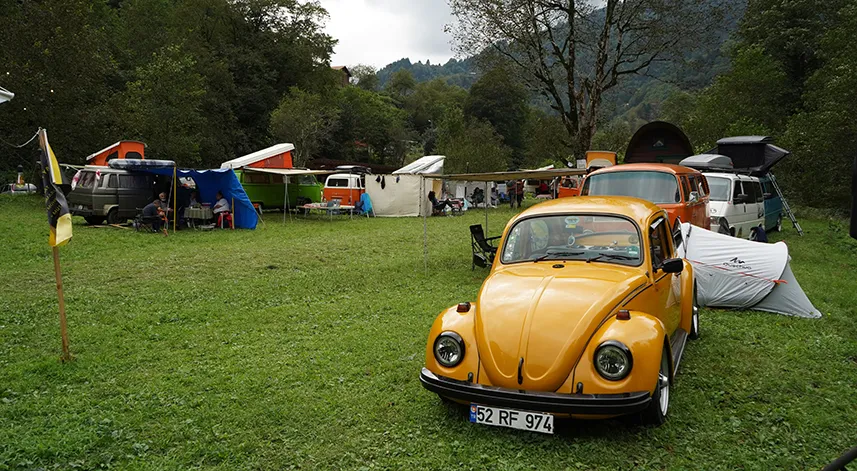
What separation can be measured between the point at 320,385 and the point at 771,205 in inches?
678

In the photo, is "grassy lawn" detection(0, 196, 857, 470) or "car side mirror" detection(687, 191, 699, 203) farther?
"car side mirror" detection(687, 191, 699, 203)

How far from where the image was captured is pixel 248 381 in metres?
5.31

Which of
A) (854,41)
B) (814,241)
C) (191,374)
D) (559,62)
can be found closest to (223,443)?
(191,374)

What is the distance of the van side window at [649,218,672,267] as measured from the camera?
5.26 meters

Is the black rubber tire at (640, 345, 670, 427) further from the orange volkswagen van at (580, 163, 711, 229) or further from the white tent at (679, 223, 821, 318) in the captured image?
the orange volkswagen van at (580, 163, 711, 229)

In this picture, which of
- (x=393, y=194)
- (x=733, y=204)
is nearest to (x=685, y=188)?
(x=733, y=204)

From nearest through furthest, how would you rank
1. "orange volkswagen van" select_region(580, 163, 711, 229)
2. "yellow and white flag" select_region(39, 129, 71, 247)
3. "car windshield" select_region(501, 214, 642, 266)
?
1. "car windshield" select_region(501, 214, 642, 266)
2. "yellow and white flag" select_region(39, 129, 71, 247)
3. "orange volkswagen van" select_region(580, 163, 711, 229)

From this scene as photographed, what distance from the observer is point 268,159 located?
25438mm

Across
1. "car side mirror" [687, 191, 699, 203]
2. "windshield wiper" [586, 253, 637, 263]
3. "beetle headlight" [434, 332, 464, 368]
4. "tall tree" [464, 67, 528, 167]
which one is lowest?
"beetle headlight" [434, 332, 464, 368]

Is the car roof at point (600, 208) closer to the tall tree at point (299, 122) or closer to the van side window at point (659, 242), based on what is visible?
the van side window at point (659, 242)

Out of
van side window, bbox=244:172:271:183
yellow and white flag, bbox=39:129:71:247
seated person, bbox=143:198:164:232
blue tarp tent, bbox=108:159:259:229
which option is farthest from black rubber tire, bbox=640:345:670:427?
van side window, bbox=244:172:271:183

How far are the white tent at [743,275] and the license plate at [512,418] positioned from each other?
5.27 m

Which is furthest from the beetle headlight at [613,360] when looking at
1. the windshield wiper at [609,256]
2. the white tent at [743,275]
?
the white tent at [743,275]

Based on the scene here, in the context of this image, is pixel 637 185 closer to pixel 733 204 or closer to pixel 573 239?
pixel 733 204
